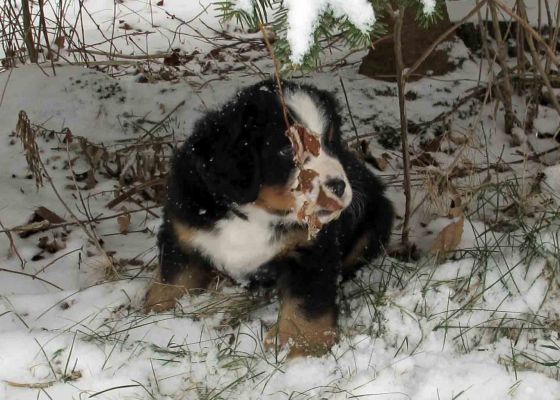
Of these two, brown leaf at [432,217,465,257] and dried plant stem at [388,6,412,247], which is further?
brown leaf at [432,217,465,257]

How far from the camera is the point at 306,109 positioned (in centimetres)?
262

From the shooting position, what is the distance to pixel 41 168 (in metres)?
3.95

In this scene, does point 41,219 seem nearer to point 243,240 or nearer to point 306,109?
point 243,240

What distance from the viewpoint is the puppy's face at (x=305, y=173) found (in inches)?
94.7

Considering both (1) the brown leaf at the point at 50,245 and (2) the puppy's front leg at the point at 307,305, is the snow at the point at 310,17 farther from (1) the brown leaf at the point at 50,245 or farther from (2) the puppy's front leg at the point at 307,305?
(1) the brown leaf at the point at 50,245

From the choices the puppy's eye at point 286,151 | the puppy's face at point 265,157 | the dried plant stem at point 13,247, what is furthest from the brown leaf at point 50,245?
the puppy's eye at point 286,151

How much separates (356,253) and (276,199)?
0.79 metres

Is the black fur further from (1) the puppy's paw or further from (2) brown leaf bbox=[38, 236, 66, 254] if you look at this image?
(2) brown leaf bbox=[38, 236, 66, 254]

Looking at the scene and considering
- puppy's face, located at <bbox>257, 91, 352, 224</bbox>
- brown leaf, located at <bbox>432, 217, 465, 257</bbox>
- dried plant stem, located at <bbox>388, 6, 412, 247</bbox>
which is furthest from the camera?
brown leaf, located at <bbox>432, 217, 465, 257</bbox>

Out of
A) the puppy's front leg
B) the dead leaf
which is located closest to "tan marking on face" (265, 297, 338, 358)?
the puppy's front leg

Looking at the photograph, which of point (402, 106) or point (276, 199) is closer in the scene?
point (276, 199)

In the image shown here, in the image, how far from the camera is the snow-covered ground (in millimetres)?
2418

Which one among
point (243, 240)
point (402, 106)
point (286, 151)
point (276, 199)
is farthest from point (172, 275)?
point (402, 106)

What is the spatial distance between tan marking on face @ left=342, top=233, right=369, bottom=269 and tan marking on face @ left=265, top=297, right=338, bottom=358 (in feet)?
1.72
